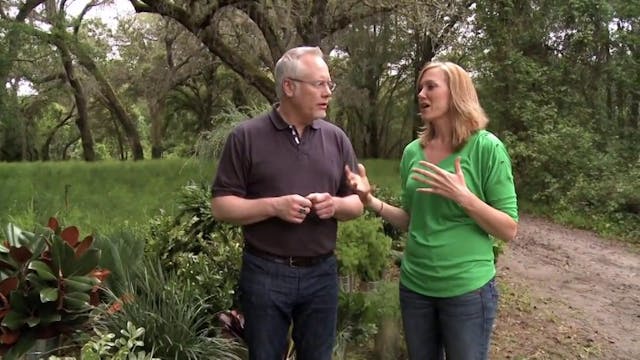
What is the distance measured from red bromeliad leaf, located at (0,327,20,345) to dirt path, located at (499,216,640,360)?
11.8 ft

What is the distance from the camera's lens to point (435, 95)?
229 cm

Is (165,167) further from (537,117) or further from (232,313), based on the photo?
(232,313)

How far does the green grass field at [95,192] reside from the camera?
20.1ft

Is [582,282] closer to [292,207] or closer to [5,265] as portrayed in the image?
[292,207]

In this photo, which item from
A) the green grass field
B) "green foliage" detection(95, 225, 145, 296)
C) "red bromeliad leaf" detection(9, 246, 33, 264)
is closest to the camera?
"red bromeliad leaf" detection(9, 246, 33, 264)

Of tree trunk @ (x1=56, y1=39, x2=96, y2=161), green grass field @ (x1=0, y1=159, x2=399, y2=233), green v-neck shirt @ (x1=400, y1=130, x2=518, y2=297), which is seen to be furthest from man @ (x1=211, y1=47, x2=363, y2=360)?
tree trunk @ (x1=56, y1=39, x2=96, y2=161)

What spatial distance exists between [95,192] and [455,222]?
332 inches

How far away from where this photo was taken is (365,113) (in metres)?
24.9

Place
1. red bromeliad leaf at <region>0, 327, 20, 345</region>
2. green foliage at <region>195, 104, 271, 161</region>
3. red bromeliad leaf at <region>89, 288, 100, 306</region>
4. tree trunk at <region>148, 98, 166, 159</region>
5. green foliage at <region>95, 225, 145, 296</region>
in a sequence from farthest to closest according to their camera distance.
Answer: tree trunk at <region>148, 98, 166, 159</region> < green foliage at <region>195, 104, 271, 161</region> < green foliage at <region>95, 225, 145, 296</region> < red bromeliad leaf at <region>89, 288, 100, 306</region> < red bromeliad leaf at <region>0, 327, 20, 345</region>

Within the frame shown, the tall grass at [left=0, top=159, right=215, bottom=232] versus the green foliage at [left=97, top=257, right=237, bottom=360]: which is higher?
the tall grass at [left=0, top=159, right=215, bottom=232]

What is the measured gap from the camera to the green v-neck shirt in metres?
2.22

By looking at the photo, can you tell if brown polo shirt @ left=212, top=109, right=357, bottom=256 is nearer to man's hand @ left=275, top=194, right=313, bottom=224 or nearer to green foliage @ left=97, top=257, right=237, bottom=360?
man's hand @ left=275, top=194, right=313, bottom=224

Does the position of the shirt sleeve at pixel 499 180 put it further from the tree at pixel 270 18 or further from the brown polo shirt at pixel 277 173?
the tree at pixel 270 18

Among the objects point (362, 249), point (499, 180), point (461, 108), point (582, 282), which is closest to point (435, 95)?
point (461, 108)
